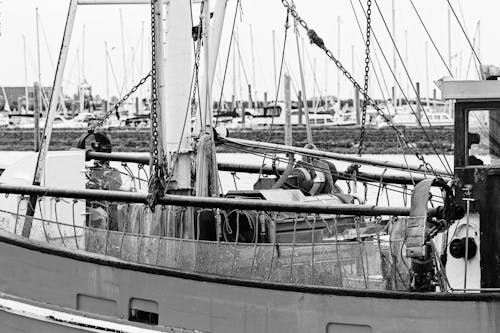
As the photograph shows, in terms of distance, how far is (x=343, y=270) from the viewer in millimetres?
9602

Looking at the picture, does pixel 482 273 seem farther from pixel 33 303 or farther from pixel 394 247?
pixel 33 303

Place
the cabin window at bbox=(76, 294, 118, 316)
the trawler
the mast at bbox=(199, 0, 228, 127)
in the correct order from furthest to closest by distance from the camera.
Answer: the mast at bbox=(199, 0, 228, 127) < the cabin window at bbox=(76, 294, 118, 316) < the trawler

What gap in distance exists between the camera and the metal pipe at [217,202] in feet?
30.1

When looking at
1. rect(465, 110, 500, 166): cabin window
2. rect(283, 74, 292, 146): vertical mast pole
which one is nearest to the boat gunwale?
rect(465, 110, 500, 166): cabin window

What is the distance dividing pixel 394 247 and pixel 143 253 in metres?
2.89

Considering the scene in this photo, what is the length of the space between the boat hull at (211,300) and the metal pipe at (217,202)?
2.02 ft

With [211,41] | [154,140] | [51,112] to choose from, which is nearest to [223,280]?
[154,140]

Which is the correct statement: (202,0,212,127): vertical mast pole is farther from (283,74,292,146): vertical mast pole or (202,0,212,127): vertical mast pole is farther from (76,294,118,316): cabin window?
(283,74,292,146): vertical mast pole

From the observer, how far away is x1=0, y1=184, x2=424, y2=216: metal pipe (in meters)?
9.17

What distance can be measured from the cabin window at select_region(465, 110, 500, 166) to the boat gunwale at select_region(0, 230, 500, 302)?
1343mm

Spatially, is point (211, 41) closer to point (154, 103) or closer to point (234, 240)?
point (154, 103)

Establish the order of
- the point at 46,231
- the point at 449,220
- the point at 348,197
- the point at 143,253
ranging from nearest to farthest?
the point at 449,220 < the point at 143,253 < the point at 46,231 < the point at 348,197

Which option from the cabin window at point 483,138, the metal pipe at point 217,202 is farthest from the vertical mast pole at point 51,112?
the cabin window at point 483,138

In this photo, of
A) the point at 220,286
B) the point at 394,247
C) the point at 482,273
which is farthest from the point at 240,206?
the point at 482,273
